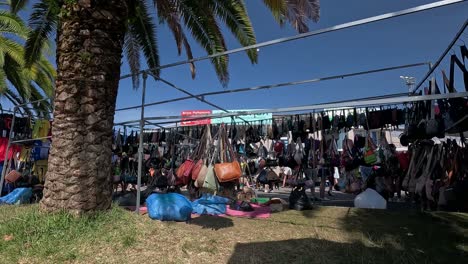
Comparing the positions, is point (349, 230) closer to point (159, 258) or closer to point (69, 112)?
point (159, 258)

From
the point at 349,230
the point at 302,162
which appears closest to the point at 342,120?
the point at 302,162

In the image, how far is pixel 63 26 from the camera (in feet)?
16.3

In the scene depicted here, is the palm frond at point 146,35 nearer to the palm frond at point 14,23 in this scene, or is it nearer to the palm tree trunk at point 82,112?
the palm tree trunk at point 82,112

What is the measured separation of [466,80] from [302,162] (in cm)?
473

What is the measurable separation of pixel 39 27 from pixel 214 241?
22.5 feet

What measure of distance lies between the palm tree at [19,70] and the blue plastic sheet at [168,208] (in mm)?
6509

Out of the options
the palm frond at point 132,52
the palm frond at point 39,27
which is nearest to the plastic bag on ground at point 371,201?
the palm frond at point 132,52

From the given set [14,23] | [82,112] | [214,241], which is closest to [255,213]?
[214,241]

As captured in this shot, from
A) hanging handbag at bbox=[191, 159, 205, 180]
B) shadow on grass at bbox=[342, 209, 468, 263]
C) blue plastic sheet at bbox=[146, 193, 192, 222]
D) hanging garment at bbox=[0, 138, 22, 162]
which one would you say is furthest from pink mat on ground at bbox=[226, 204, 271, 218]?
hanging garment at bbox=[0, 138, 22, 162]

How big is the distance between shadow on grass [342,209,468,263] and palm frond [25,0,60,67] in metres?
7.65

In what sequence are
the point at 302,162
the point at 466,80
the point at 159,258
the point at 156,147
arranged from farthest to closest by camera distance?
1. the point at 156,147
2. the point at 302,162
3. the point at 466,80
4. the point at 159,258

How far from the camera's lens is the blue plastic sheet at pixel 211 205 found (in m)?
7.08

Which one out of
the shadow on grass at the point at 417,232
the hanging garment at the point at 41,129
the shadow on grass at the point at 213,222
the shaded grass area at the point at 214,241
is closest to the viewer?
the shaded grass area at the point at 214,241

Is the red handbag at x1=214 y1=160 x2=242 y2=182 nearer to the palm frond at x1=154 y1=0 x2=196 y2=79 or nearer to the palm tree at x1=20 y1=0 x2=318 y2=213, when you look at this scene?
the palm tree at x1=20 y1=0 x2=318 y2=213
